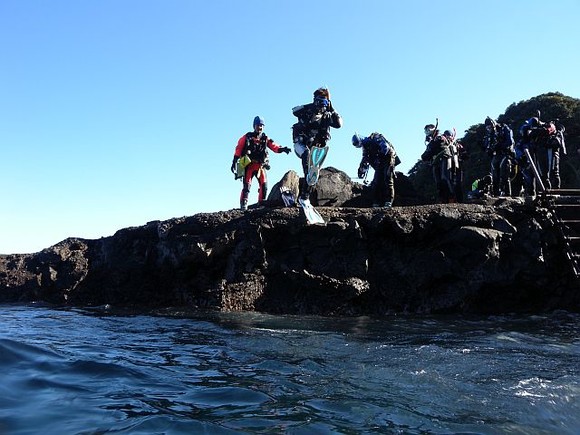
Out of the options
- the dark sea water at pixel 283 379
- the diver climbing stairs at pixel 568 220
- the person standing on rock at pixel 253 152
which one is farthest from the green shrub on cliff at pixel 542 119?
the dark sea water at pixel 283 379

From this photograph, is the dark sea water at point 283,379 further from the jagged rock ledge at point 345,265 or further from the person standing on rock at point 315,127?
the person standing on rock at point 315,127

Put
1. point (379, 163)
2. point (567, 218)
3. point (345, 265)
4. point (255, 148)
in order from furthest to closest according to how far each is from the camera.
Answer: point (255, 148) < point (379, 163) < point (567, 218) < point (345, 265)

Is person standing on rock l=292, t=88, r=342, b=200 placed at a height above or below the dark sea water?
above

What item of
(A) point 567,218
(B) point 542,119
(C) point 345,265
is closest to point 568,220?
(A) point 567,218

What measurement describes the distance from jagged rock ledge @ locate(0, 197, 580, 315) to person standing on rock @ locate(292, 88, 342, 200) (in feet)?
3.39

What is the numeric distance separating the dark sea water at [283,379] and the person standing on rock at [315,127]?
3399 mm

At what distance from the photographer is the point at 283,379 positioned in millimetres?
3469

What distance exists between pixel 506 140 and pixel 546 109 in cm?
1480

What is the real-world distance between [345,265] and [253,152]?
3146 millimetres

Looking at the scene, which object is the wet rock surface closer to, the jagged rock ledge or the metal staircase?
the jagged rock ledge

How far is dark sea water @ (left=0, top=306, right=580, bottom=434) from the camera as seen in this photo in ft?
8.59

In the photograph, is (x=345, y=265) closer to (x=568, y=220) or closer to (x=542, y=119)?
(x=568, y=220)

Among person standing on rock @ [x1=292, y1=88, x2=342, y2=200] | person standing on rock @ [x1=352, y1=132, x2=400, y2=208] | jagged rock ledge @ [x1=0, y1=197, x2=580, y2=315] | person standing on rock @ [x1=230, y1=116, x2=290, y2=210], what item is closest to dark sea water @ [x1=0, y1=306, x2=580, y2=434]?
jagged rock ledge @ [x1=0, y1=197, x2=580, y2=315]

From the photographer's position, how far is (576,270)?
740 cm
